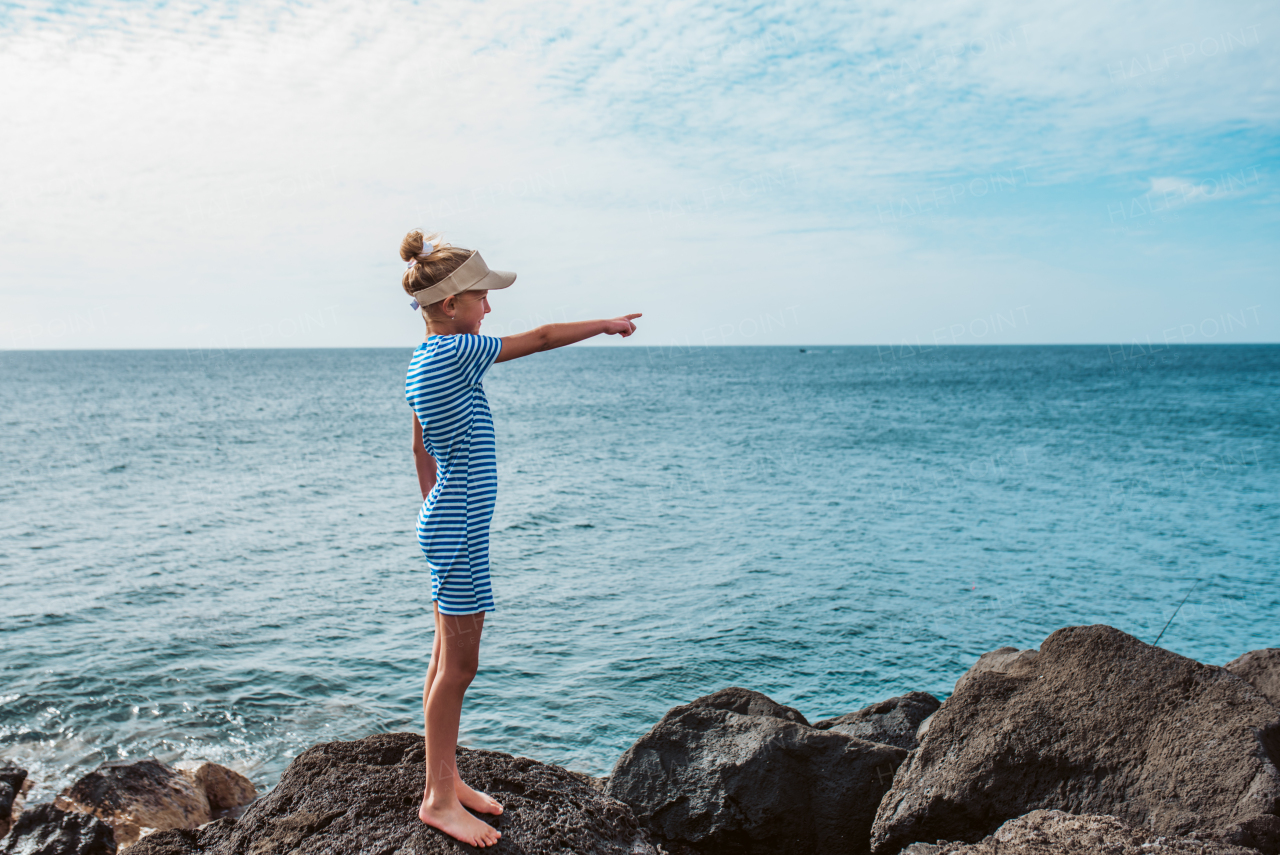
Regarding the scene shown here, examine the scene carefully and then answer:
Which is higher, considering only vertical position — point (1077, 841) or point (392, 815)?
point (392, 815)

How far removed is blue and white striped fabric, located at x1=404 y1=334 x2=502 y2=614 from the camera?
336 cm

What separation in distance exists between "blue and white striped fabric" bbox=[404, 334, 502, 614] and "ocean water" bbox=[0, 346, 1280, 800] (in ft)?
19.3

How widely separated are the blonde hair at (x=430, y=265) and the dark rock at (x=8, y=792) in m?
5.65

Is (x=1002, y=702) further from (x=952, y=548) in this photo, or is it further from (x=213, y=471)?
(x=213, y=471)

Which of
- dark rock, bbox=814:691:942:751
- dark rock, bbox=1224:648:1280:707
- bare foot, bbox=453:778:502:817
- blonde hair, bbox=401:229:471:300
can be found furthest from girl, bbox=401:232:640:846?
dark rock, bbox=1224:648:1280:707

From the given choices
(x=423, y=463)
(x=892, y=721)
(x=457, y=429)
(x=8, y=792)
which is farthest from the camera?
(x=892, y=721)

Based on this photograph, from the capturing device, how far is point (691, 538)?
18.7m

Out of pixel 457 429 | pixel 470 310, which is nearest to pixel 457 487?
pixel 457 429

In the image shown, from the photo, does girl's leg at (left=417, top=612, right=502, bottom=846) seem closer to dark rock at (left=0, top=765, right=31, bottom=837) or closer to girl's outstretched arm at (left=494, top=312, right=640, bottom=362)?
girl's outstretched arm at (left=494, top=312, right=640, bottom=362)

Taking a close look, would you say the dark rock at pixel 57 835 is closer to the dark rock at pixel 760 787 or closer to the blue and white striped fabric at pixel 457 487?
the dark rock at pixel 760 787

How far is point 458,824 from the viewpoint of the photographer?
11.7 ft

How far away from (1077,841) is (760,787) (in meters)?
2.14

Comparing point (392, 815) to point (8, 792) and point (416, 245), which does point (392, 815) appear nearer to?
point (416, 245)

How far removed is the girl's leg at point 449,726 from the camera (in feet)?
11.3
